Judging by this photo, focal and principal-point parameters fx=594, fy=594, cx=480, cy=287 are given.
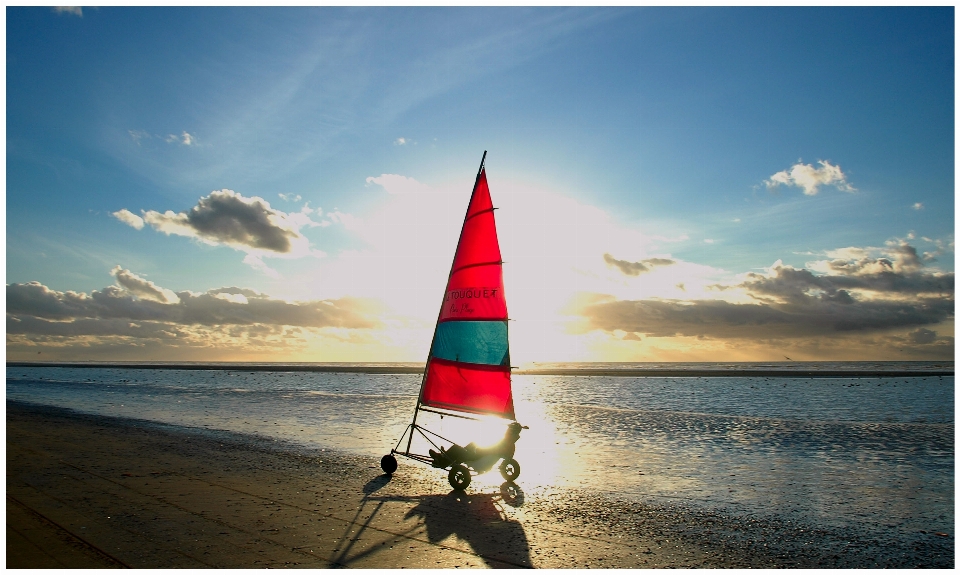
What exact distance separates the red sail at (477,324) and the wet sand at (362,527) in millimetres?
2166

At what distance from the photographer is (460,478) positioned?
13.5m

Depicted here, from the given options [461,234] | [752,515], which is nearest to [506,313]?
[461,234]

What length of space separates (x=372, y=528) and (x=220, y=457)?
31.1 feet

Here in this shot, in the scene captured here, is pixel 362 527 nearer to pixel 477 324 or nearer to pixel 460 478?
pixel 460 478

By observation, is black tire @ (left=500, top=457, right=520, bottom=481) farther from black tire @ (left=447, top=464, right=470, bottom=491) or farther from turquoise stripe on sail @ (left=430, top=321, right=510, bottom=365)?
turquoise stripe on sail @ (left=430, top=321, right=510, bottom=365)

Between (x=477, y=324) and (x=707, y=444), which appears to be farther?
(x=707, y=444)

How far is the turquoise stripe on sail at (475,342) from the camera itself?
14.2m

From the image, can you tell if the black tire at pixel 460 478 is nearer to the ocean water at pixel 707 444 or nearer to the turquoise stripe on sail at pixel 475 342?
the ocean water at pixel 707 444

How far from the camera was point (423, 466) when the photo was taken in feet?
56.2

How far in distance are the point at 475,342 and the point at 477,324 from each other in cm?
45

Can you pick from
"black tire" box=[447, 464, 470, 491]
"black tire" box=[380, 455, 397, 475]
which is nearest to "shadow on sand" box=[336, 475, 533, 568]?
"black tire" box=[447, 464, 470, 491]

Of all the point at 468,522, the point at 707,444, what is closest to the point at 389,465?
the point at 468,522

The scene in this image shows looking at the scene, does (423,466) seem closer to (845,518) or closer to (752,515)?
(752,515)

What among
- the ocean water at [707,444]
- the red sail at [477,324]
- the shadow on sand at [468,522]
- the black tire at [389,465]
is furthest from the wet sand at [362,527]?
the red sail at [477,324]
